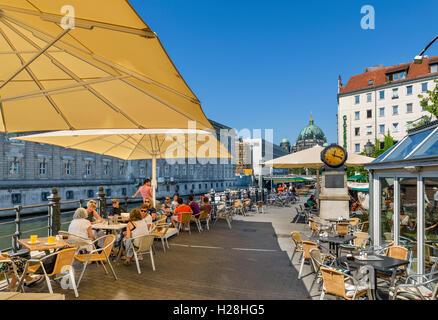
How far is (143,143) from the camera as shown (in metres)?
11.3

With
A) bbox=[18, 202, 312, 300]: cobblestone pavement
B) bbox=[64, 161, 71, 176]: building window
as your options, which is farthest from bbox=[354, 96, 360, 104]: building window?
bbox=[18, 202, 312, 300]: cobblestone pavement

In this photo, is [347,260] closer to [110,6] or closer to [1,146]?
[110,6]

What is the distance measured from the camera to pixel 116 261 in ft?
21.7

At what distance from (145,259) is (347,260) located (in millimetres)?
4768

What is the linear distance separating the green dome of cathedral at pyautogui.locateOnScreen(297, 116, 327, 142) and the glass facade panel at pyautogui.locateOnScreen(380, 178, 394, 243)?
585 ft

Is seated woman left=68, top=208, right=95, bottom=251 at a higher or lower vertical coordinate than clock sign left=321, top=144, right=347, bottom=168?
lower

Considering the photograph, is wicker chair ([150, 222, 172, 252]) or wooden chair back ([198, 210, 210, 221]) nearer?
wicker chair ([150, 222, 172, 252])

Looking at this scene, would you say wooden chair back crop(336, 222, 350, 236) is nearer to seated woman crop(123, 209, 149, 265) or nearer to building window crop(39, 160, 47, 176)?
seated woman crop(123, 209, 149, 265)

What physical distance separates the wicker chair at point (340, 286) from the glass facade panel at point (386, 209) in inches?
118

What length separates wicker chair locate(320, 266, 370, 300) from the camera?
3.95 metres

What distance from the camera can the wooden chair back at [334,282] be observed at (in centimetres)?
394

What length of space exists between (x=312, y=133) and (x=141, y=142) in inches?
7023

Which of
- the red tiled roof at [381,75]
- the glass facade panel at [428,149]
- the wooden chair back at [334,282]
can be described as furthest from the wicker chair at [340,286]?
the red tiled roof at [381,75]

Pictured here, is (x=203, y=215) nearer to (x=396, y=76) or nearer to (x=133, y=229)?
(x=133, y=229)
